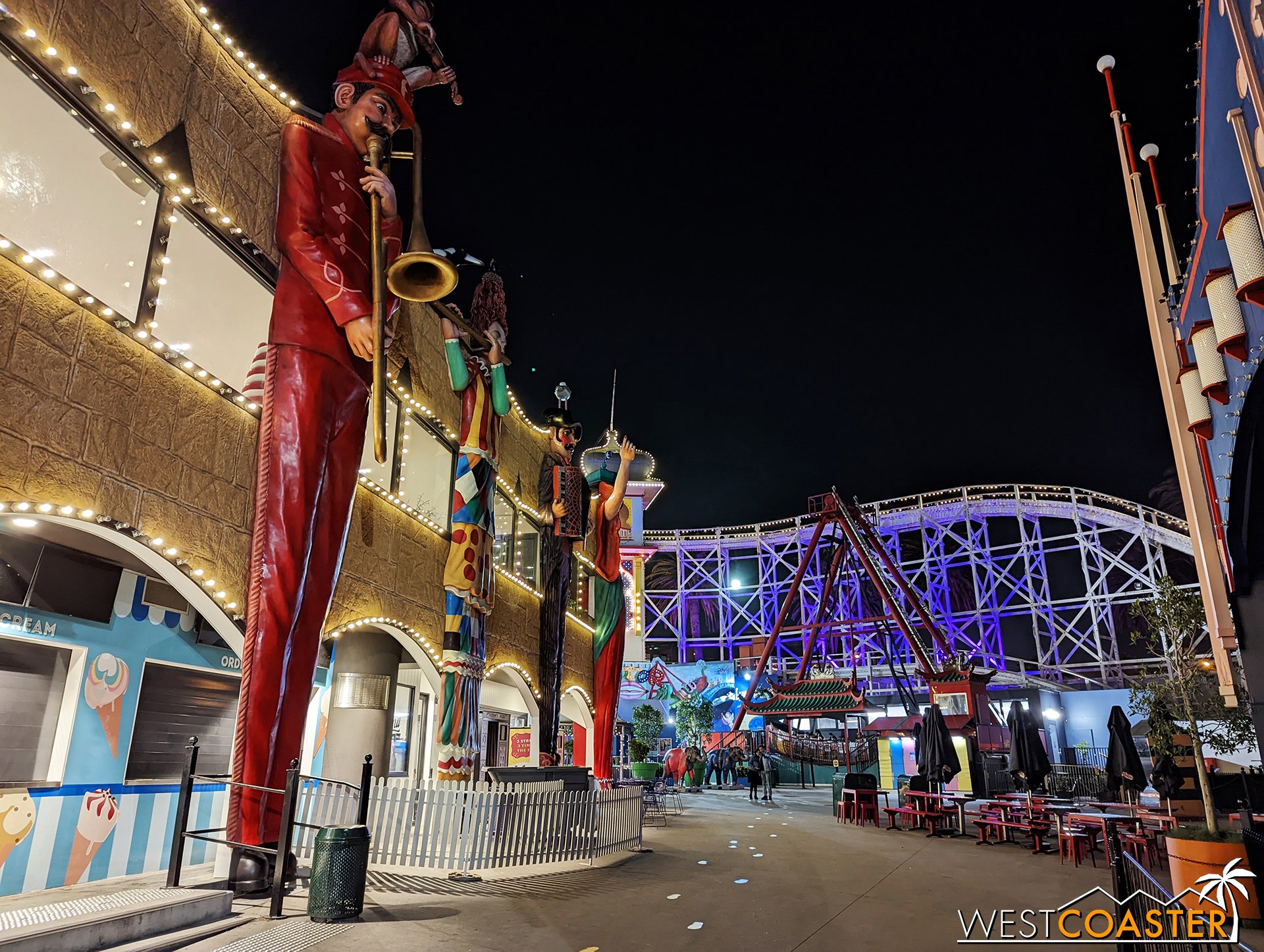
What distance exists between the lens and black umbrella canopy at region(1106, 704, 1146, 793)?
10461 millimetres

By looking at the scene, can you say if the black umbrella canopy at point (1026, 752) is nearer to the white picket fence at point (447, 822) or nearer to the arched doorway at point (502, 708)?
the arched doorway at point (502, 708)

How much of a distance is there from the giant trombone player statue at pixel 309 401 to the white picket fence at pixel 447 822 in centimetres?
172

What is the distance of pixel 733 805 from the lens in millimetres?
19578

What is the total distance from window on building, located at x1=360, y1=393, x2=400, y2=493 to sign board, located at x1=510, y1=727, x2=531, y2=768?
9.14 m

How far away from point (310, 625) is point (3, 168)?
12.7 feet

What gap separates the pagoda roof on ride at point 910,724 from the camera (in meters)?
17.2

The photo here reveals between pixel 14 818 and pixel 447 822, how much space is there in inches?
→ 143

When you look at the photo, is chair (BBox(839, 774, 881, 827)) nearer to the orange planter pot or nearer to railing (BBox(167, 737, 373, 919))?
the orange planter pot

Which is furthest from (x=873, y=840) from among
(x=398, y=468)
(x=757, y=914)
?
(x=398, y=468)

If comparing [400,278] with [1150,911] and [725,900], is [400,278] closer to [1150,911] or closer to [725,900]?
[725,900]

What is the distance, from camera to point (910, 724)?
19.4 meters

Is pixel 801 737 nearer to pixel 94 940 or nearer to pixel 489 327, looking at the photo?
pixel 489 327

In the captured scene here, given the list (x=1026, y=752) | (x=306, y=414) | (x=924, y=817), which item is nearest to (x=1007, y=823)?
(x=1026, y=752)

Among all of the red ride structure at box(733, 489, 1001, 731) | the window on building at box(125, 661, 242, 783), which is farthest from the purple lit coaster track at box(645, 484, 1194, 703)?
the window on building at box(125, 661, 242, 783)
